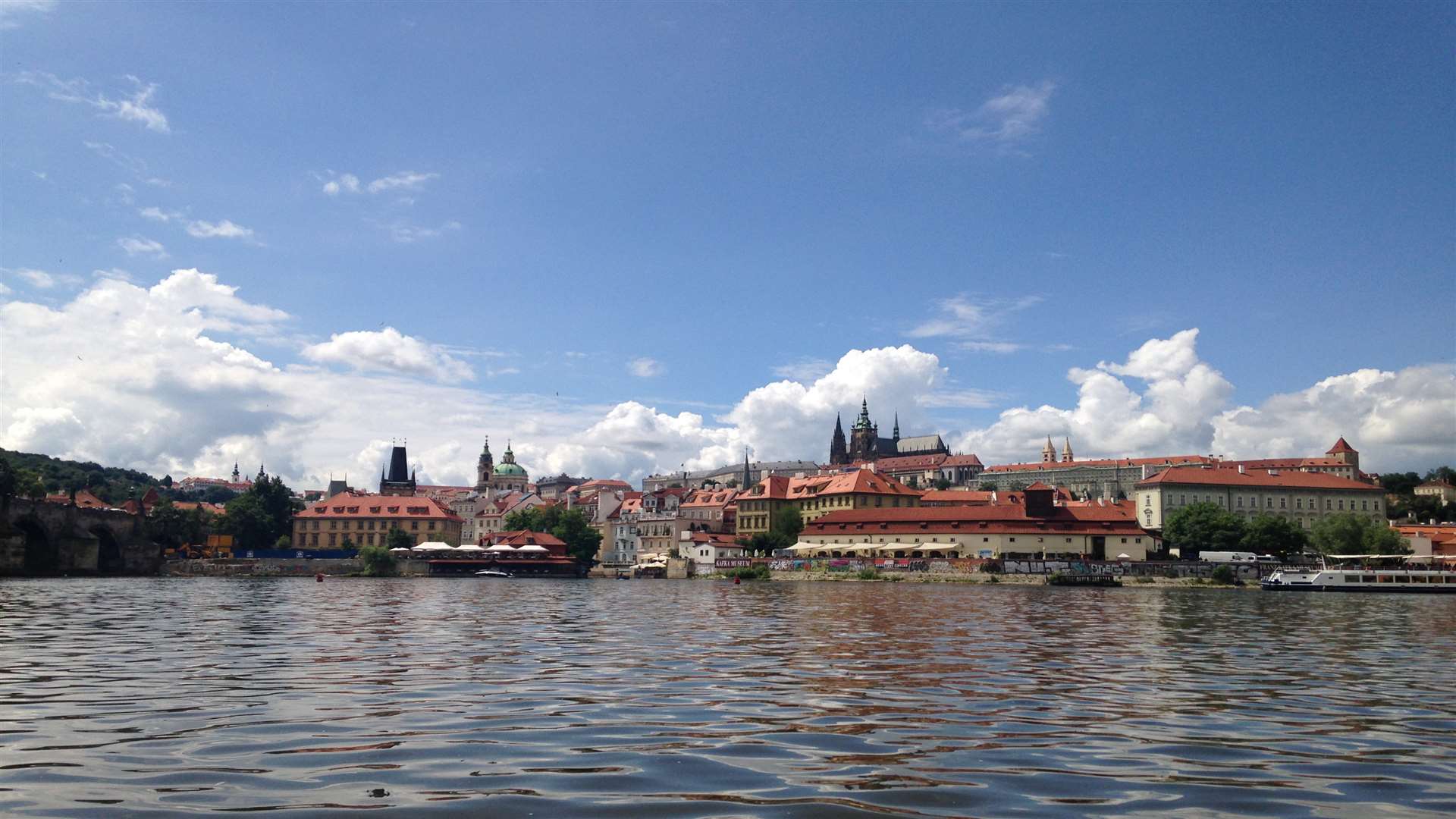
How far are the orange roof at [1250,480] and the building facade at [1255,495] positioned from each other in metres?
0.10

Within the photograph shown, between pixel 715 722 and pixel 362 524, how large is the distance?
157 metres

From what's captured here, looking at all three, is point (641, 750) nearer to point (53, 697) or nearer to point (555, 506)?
point (53, 697)

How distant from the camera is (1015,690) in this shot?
57.9 feet

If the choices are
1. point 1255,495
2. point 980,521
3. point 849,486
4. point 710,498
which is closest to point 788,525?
point 849,486

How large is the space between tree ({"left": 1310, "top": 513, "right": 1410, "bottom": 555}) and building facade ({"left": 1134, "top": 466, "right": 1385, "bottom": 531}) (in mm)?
22893

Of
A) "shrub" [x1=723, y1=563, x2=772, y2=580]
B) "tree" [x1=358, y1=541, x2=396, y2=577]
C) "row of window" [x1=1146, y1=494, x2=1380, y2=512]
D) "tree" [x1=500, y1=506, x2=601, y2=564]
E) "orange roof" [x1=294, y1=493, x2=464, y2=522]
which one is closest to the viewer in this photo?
"shrub" [x1=723, y1=563, x2=772, y2=580]

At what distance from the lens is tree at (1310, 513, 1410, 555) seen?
112 m

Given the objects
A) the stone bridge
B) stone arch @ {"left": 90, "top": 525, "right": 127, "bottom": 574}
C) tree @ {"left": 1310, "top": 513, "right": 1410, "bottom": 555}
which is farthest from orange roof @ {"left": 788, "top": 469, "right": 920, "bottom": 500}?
stone arch @ {"left": 90, "top": 525, "right": 127, "bottom": 574}

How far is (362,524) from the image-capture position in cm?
16138

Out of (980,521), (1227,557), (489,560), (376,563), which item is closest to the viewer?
(1227,557)

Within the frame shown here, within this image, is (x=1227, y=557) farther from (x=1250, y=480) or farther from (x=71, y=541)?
(x=71, y=541)

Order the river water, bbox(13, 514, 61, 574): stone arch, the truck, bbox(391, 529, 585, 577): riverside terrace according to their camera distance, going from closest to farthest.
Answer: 1. the river water
2. bbox(13, 514, 61, 574): stone arch
3. the truck
4. bbox(391, 529, 585, 577): riverside terrace

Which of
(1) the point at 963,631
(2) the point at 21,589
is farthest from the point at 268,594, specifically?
(1) the point at 963,631

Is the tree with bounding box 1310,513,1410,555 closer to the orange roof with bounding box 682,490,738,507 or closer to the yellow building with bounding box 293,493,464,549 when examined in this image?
the orange roof with bounding box 682,490,738,507
